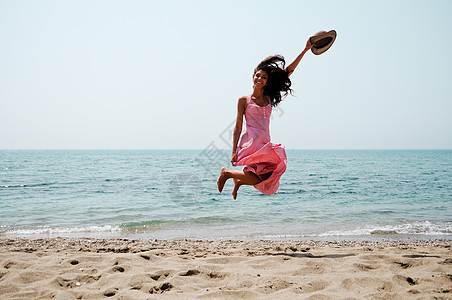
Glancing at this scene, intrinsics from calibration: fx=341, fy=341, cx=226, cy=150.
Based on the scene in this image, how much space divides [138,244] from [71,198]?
8.39 m

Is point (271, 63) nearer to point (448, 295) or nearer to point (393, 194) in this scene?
point (448, 295)

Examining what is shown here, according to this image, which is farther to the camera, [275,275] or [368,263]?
[368,263]

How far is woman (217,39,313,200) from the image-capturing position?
449 centimetres

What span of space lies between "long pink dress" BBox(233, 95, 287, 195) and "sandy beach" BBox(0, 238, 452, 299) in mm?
1103

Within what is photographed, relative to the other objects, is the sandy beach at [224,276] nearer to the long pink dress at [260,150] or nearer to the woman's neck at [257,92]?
the long pink dress at [260,150]

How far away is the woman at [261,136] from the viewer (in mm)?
4492

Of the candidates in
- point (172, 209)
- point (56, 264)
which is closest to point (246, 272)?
point (56, 264)

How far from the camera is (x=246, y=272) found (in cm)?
393

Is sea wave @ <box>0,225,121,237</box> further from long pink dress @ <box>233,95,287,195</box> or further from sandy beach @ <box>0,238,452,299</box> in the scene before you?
long pink dress @ <box>233,95,287,195</box>

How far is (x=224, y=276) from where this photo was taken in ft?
12.6

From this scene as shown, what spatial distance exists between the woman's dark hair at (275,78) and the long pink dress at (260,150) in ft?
0.62

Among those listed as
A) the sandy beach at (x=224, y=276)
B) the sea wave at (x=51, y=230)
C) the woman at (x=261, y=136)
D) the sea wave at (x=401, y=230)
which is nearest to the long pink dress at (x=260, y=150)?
the woman at (x=261, y=136)

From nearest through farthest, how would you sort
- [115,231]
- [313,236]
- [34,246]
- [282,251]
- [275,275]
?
[275,275]
[282,251]
[34,246]
[313,236]
[115,231]

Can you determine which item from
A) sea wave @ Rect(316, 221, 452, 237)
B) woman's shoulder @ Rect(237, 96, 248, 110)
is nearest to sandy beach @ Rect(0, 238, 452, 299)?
woman's shoulder @ Rect(237, 96, 248, 110)
